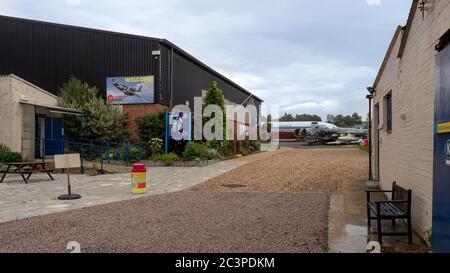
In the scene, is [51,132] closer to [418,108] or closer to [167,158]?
[167,158]

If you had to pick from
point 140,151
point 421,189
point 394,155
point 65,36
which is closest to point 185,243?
point 421,189

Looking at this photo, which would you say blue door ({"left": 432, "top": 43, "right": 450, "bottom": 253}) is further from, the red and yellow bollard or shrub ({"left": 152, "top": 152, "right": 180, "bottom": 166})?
shrub ({"left": 152, "top": 152, "right": 180, "bottom": 166})

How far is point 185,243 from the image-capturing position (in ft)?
18.1

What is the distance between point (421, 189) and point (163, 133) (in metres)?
16.7

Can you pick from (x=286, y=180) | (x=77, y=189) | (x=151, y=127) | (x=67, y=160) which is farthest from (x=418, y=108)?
(x=151, y=127)

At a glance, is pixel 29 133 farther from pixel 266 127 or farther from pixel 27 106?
pixel 266 127

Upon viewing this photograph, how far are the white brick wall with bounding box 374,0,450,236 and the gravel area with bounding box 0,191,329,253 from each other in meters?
1.55

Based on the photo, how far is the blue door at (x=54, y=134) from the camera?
20375 mm

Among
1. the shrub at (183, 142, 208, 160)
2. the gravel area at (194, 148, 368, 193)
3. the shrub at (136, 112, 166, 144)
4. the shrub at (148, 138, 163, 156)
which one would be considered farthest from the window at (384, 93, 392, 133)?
the shrub at (136, 112, 166, 144)

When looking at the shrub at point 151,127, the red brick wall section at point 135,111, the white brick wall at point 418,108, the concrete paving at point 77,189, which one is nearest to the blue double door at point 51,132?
the red brick wall section at point 135,111

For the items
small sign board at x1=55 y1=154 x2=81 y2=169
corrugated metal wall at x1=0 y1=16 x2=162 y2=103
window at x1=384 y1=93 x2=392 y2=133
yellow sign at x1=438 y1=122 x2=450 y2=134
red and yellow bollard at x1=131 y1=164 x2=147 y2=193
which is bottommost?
red and yellow bollard at x1=131 y1=164 x2=147 y2=193

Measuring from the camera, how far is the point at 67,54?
2389 cm

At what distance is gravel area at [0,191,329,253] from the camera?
5.40m

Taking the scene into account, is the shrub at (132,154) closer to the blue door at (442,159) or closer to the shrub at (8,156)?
the shrub at (8,156)
